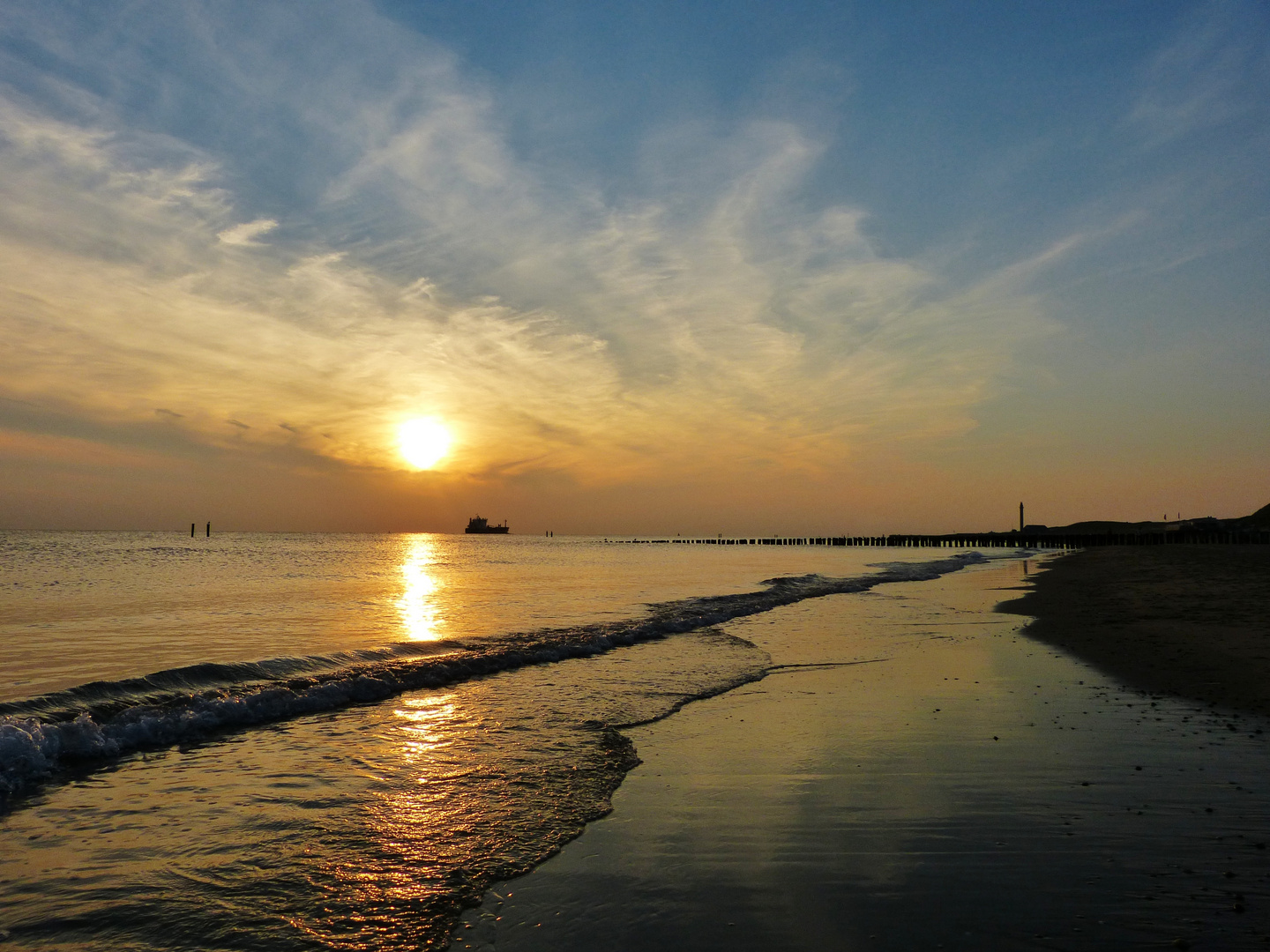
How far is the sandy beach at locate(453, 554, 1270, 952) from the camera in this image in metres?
4.76

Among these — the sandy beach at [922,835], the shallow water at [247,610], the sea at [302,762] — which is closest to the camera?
the sandy beach at [922,835]

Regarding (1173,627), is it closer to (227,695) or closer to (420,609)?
(227,695)

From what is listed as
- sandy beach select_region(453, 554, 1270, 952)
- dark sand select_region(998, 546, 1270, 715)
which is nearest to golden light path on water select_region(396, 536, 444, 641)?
sandy beach select_region(453, 554, 1270, 952)

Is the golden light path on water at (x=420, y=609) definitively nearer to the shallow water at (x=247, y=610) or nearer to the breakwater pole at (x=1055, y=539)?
the shallow water at (x=247, y=610)

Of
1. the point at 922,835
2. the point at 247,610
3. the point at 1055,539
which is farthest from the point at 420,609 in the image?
the point at 1055,539

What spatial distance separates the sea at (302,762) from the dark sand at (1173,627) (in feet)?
24.2

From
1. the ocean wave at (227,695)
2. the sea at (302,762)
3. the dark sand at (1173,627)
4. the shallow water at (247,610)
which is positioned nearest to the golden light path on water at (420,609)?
the shallow water at (247,610)

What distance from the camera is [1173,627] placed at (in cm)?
1870

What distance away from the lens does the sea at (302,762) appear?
5375mm

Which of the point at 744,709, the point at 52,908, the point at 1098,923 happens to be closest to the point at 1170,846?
the point at 1098,923

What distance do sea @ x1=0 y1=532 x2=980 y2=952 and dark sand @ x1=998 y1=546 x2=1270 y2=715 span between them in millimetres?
7383

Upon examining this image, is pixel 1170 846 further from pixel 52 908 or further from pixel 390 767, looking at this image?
pixel 52 908

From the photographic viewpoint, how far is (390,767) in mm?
8867

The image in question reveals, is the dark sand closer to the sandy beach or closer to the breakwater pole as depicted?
the sandy beach
